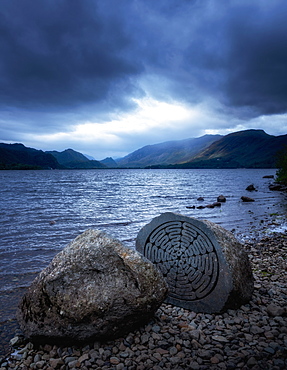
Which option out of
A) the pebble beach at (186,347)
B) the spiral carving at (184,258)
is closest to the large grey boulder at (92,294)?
the pebble beach at (186,347)

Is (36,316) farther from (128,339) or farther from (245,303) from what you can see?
(245,303)

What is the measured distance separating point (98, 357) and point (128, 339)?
2.31 feet

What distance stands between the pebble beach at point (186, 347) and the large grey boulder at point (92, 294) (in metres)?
0.29

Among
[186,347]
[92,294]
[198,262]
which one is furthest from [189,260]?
[92,294]

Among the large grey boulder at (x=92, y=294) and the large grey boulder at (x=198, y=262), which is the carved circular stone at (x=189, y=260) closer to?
the large grey boulder at (x=198, y=262)

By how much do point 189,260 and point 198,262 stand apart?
30 centimetres

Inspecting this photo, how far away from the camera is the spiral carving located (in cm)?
647

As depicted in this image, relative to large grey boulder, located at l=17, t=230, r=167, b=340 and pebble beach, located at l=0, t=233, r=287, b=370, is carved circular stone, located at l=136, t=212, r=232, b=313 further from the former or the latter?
large grey boulder, located at l=17, t=230, r=167, b=340

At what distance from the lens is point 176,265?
709cm

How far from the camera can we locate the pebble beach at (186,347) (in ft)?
14.9

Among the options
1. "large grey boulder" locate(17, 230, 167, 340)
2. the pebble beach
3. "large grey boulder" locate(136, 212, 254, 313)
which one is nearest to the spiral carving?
"large grey boulder" locate(136, 212, 254, 313)

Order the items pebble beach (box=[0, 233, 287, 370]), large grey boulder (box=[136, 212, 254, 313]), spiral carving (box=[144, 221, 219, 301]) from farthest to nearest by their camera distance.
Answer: spiral carving (box=[144, 221, 219, 301]) < large grey boulder (box=[136, 212, 254, 313]) < pebble beach (box=[0, 233, 287, 370])

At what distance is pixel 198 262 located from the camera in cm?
671

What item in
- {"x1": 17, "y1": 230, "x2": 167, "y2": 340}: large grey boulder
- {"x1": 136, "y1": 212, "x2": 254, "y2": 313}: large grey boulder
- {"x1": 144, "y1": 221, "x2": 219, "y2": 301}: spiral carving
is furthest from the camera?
{"x1": 144, "y1": 221, "x2": 219, "y2": 301}: spiral carving
